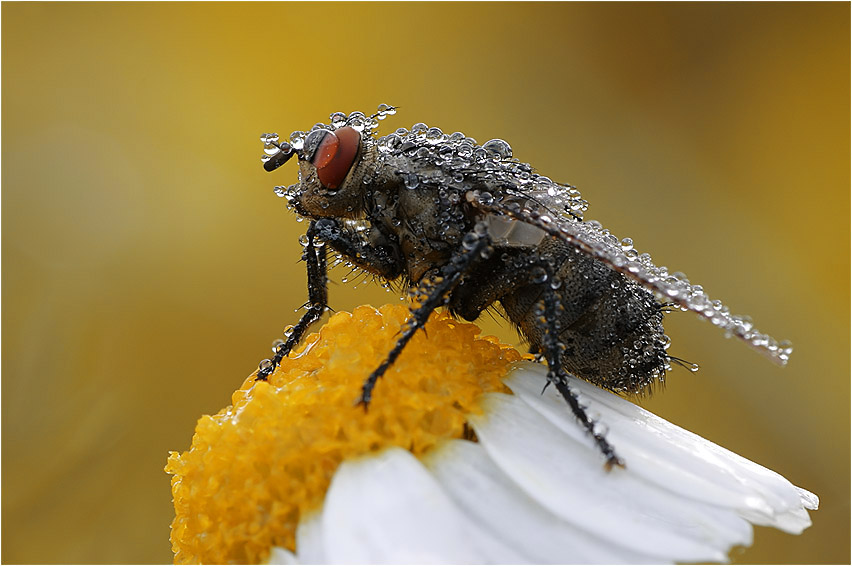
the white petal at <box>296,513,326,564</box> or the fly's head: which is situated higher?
the fly's head

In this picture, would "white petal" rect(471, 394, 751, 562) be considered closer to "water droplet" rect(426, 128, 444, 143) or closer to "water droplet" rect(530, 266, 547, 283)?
"water droplet" rect(530, 266, 547, 283)

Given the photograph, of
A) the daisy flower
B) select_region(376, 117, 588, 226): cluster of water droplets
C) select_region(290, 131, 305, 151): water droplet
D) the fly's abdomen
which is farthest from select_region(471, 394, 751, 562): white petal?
select_region(290, 131, 305, 151): water droplet

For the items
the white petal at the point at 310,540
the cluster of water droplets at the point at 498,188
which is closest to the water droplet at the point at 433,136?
the cluster of water droplets at the point at 498,188

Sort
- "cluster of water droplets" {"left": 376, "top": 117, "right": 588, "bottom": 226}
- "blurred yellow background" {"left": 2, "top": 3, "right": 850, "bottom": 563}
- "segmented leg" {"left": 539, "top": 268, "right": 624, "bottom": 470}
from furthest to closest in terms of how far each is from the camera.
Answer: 1. "blurred yellow background" {"left": 2, "top": 3, "right": 850, "bottom": 563}
2. "cluster of water droplets" {"left": 376, "top": 117, "right": 588, "bottom": 226}
3. "segmented leg" {"left": 539, "top": 268, "right": 624, "bottom": 470}

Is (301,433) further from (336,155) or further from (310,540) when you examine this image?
(336,155)

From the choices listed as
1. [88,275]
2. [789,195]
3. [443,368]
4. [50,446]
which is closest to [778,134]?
[789,195]

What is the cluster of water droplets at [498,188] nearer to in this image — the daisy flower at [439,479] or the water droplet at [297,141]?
the water droplet at [297,141]

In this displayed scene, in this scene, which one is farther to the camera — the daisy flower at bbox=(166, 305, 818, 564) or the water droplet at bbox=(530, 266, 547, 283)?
the water droplet at bbox=(530, 266, 547, 283)
